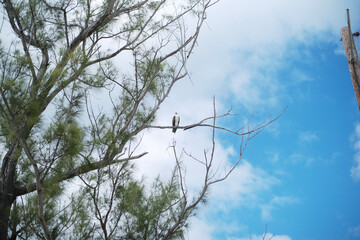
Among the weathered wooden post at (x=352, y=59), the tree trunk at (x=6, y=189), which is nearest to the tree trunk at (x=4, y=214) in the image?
the tree trunk at (x=6, y=189)

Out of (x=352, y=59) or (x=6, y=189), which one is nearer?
(x=352, y=59)

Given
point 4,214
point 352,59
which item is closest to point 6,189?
point 4,214

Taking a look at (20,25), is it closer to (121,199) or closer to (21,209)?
(21,209)

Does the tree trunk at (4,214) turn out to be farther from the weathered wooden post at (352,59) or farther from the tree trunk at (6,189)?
the weathered wooden post at (352,59)

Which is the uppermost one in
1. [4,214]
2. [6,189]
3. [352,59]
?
[352,59]

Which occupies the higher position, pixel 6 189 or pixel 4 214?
pixel 6 189

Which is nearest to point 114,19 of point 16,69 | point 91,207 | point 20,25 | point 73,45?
point 73,45

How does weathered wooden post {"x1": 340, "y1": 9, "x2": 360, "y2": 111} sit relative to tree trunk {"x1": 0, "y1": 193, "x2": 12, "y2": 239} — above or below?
above

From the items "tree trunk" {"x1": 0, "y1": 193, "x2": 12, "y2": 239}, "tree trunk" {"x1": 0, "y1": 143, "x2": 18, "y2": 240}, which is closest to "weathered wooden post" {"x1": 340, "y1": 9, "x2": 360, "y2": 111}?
"tree trunk" {"x1": 0, "y1": 143, "x2": 18, "y2": 240}

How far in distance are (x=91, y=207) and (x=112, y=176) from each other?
69cm

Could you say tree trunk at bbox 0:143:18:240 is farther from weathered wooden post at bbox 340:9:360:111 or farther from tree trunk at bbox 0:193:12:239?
weathered wooden post at bbox 340:9:360:111

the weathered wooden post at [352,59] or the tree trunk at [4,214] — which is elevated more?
the weathered wooden post at [352,59]

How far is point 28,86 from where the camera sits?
204cm

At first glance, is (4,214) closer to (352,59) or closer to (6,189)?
(6,189)
